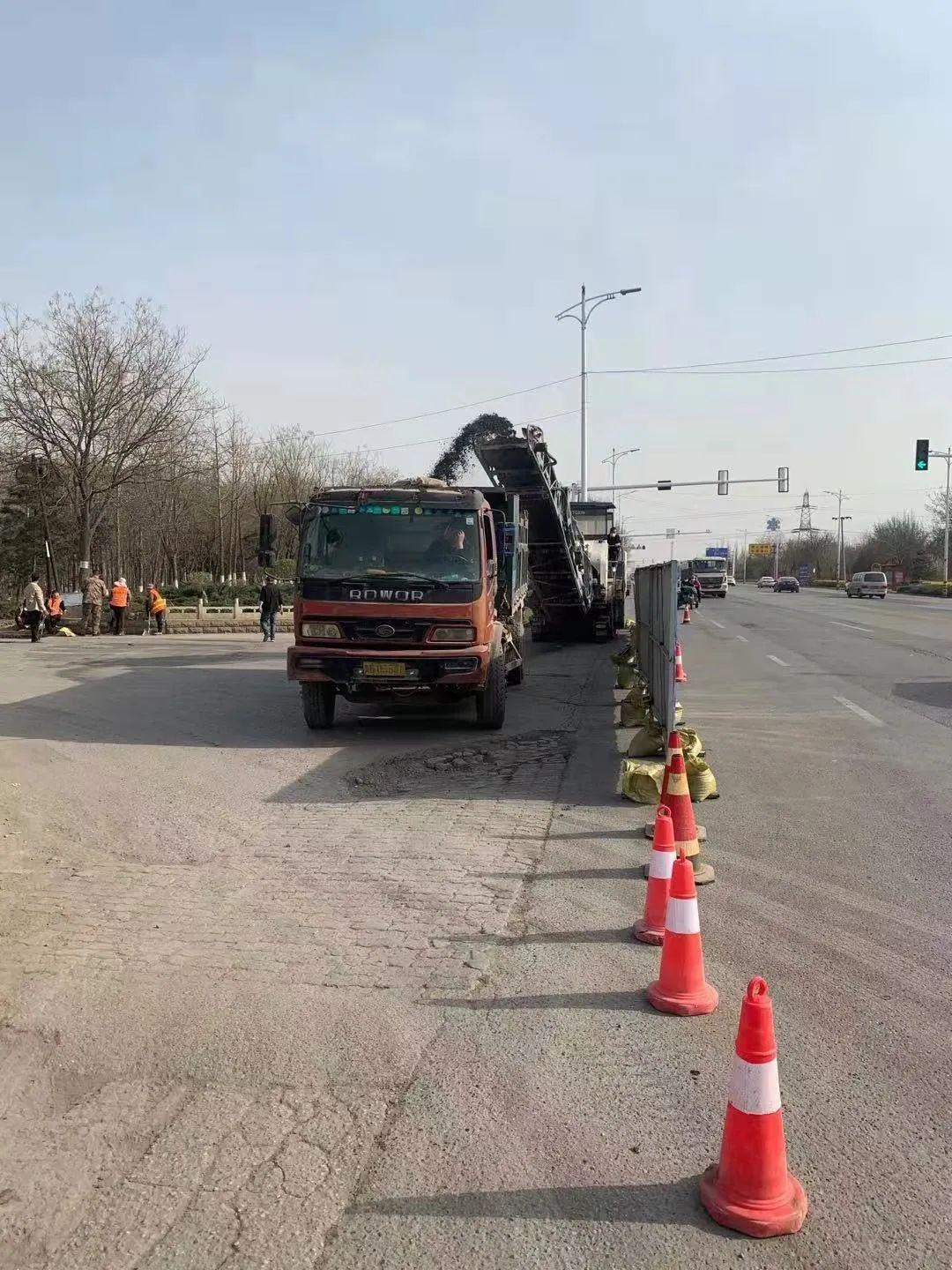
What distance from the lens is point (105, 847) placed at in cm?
670

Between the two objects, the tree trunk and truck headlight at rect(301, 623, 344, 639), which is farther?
the tree trunk

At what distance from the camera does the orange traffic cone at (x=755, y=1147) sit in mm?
2721

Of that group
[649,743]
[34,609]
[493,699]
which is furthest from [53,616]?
[649,743]

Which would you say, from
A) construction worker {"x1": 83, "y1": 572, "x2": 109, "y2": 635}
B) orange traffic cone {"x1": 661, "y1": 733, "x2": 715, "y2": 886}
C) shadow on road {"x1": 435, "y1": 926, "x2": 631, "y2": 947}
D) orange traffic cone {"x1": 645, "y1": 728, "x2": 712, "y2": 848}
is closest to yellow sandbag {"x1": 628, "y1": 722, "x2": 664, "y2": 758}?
orange traffic cone {"x1": 645, "y1": 728, "x2": 712, "y2": 848}

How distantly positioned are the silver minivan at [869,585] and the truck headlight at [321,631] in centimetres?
5495

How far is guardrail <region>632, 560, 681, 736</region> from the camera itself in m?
8.35

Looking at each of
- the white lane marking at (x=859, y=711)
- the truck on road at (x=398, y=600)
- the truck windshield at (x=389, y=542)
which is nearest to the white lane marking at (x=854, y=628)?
the white lane marking at (x=859, y=711)

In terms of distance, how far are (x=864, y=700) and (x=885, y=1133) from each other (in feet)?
35.5

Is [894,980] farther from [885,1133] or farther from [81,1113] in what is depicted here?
[81,1113]

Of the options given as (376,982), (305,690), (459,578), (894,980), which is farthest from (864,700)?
(376,982)

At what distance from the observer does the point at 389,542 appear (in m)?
10.7

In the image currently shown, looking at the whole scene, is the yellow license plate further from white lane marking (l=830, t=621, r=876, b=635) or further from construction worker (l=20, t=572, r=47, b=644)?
white lane marking (l=830, t=621, r=876, b=635)

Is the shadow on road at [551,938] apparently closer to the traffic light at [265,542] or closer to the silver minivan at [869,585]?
the traffic light at [265,542]

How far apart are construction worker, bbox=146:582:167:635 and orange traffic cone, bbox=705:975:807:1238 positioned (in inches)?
1050
